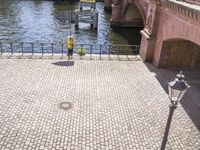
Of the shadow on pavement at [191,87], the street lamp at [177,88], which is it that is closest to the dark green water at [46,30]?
the shadow on pavement at [191,87]

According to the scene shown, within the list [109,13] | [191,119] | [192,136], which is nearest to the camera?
[192,136]

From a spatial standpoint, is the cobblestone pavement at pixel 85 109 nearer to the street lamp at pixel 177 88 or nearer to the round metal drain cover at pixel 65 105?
the round metal drain cover at pixel 65 105

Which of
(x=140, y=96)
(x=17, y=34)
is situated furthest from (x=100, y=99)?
(x=17, y=34)

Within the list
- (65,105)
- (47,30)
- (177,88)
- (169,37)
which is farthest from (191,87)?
(47,30)

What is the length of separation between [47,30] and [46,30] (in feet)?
0.42

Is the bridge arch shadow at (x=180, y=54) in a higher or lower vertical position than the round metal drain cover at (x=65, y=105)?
higher

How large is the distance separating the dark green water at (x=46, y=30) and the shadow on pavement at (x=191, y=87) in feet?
46.2

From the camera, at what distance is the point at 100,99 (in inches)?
639

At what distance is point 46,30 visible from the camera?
1462 inches

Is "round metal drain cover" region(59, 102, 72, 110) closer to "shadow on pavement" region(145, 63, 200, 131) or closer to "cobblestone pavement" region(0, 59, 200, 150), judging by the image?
"cobblestone pavement" region(0, 59, 200, 150)

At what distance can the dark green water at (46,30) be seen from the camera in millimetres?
34219

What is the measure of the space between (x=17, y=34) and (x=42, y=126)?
23923mm

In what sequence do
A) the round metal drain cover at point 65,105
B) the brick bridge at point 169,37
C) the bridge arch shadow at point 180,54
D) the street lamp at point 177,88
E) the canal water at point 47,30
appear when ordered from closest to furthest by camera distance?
the street lamp at point 177,88
the round metal drain cover at point 65,105
the brick bridge at point 169,37
the bridge arch shadow at point 180,54
the canal water at point 47,30

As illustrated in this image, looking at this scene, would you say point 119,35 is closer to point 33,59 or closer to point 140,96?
point 33,59
